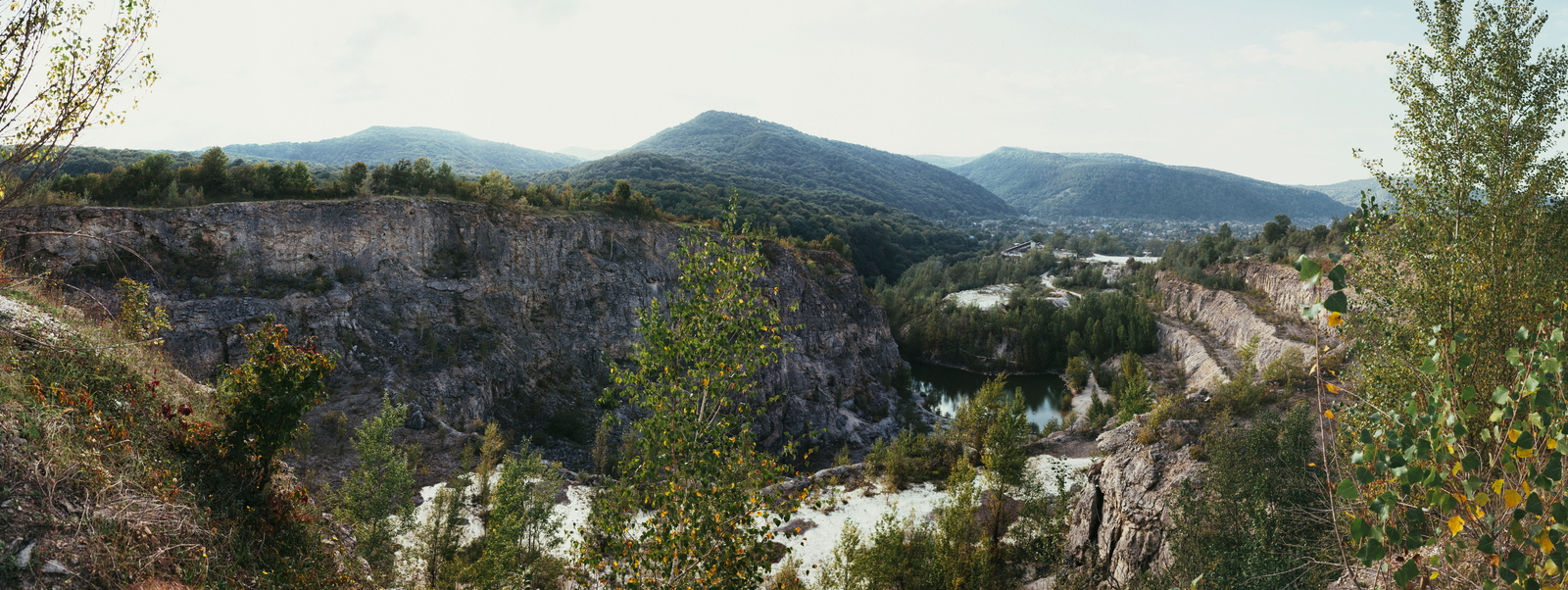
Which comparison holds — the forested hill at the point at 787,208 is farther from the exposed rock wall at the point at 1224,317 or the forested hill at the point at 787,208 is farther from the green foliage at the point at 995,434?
the green foliage at the point at 995,434

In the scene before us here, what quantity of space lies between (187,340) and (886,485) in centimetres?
2317

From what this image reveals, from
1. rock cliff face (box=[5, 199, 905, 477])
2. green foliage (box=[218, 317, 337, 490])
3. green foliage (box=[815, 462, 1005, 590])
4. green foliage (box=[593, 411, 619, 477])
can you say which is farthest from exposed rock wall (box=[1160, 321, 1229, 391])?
green foliage (box=[218, 317, 337, 490])

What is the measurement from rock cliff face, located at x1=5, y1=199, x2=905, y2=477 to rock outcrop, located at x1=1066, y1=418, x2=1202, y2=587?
8.30 m

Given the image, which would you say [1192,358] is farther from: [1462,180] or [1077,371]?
[1462,180]

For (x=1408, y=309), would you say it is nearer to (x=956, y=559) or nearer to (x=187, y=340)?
(x=956, y=559)

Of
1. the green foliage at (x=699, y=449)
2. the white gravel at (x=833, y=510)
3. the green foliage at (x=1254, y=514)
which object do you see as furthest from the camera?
the white gravel at (x=833, y=510)

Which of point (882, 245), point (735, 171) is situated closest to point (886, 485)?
point (882, 245)

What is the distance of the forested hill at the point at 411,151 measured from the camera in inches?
4769

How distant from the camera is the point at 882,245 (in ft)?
271

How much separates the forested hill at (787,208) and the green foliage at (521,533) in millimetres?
36146

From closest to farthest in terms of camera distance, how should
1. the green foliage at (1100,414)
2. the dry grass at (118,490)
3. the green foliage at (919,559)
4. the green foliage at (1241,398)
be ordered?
the dry grass at (118,490) < the green foliage at (919,559) < the green foliage at (1241,398) < the green foliage at (1100,414)

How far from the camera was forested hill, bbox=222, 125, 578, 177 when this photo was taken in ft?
397

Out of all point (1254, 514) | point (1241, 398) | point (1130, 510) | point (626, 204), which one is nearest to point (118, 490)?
point (1254, 514)

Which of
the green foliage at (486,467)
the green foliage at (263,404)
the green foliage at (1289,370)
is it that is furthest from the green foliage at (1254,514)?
the green foliage at (486,467)
